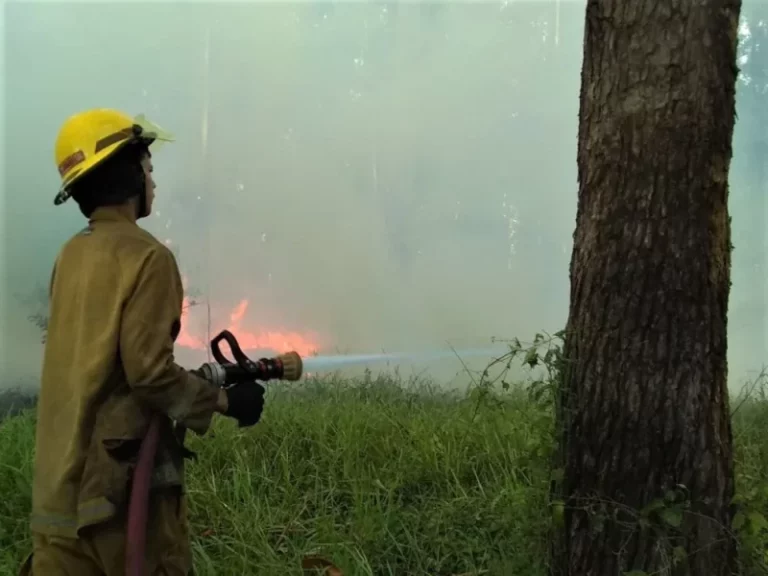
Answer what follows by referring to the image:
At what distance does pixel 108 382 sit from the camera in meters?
1.44

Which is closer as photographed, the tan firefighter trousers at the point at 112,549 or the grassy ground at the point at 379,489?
the tan firefighter trousers at the point at 112,549

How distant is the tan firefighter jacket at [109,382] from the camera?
1.41m

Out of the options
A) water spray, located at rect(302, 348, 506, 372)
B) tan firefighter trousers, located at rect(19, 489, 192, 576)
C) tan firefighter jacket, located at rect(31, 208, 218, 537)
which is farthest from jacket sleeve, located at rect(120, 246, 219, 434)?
water spray, located at rect(302, 348, 506, 372)

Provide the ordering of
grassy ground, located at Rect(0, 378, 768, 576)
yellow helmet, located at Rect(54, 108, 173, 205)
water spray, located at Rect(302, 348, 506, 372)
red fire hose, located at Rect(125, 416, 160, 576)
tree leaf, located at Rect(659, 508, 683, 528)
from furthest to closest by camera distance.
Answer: water spray, located at Rect(302, 348, 506, 372) < grassy ground, located at Rect(0, 378, 768, 576) < tree leaf, located at Rect(659, 508, 683, 528) < yellow helmet, located at Rect(54, 108, 173, 205) < red fire hose, located at Rect(125, 416, 160, 576)

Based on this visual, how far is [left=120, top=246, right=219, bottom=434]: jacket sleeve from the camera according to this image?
4.58ft

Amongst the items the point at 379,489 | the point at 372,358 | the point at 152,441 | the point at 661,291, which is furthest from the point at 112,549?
the point at 372,358

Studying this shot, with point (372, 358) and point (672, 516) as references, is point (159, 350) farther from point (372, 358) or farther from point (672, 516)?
point (372, 358)

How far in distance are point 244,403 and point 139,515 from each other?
1.02 feet

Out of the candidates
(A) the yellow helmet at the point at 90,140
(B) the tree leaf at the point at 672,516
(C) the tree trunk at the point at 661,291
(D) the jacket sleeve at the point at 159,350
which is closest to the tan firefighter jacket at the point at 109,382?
(D) the jacket sleeve at the point at 159,350

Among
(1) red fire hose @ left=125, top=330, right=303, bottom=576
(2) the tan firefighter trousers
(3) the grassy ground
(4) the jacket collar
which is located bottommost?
(3) the grassy ground

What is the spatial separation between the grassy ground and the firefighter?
0.79 metres

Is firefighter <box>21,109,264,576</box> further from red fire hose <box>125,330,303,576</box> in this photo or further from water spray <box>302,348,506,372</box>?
water spray <box>302,348,506,372</box>

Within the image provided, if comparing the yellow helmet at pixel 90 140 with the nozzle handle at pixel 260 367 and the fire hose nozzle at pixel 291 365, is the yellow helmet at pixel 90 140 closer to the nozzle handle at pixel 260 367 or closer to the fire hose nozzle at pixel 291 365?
the nozzle handle at pixel 260 367

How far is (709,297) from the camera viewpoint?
1.71m
